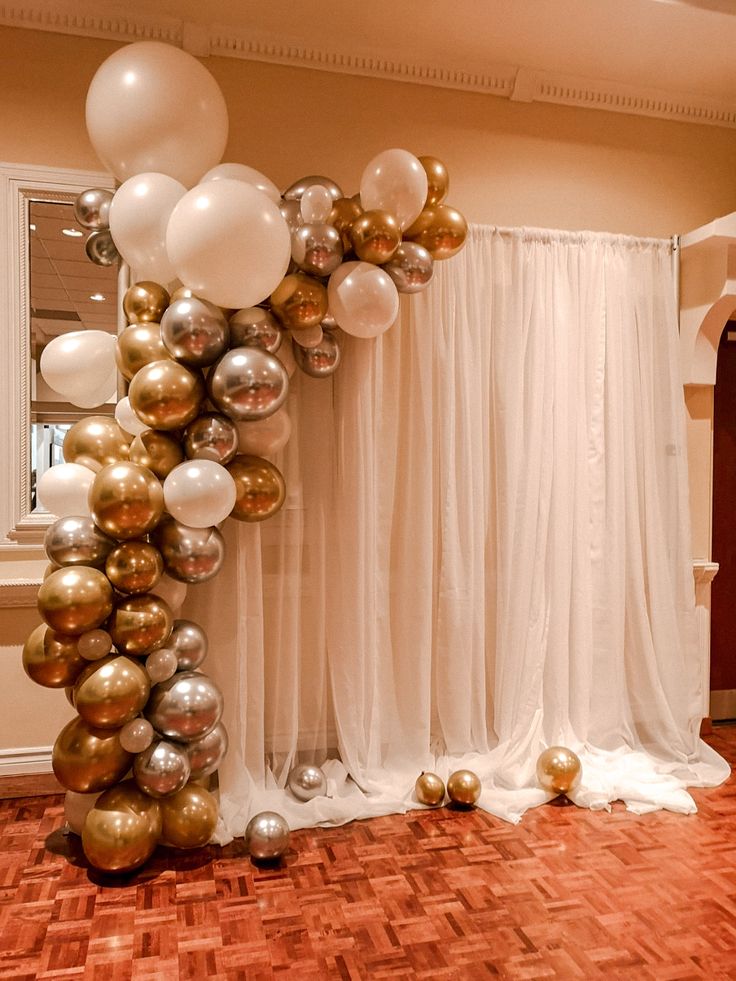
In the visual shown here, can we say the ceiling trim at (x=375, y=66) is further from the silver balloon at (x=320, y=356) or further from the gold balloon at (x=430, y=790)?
the gold balloon at (x=430, y=790)

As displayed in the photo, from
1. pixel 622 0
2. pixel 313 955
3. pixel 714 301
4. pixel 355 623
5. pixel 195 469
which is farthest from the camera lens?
pixel 714 301

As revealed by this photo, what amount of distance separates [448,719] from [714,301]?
206 centimetres

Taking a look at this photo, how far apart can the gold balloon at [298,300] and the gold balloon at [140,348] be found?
384 mm

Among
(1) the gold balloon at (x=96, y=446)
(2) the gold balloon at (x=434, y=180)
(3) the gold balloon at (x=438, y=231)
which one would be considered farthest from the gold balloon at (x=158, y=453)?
(2) the gold balloon at (x=434, y=180)

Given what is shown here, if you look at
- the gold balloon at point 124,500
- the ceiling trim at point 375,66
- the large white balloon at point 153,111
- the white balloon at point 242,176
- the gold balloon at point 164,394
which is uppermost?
the ceiling trim at point 375,66

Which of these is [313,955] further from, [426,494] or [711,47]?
[711,47]

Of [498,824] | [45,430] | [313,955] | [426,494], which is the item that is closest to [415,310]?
[426,494]

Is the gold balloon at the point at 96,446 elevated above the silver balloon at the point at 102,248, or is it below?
below

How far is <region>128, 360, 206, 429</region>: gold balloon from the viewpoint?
99.4 inches

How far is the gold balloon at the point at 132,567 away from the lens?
8.23 ft

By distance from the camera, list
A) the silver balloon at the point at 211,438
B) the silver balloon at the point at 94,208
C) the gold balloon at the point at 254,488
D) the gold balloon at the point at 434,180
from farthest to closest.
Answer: the gold balloon at the point at 434,180 → the silver balloon at the point at 94,208 → the gold balloon at the point at 254,488 → the silver balloon at the point at 211,438

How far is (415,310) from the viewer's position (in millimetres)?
3303

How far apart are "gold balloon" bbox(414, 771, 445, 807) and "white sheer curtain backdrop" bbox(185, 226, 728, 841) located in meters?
0.08

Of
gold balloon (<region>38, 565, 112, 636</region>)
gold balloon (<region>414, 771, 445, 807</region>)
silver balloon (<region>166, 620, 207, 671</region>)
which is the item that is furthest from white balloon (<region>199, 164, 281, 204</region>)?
gold balloon (<region>414, 771, 445, 807</region>)
